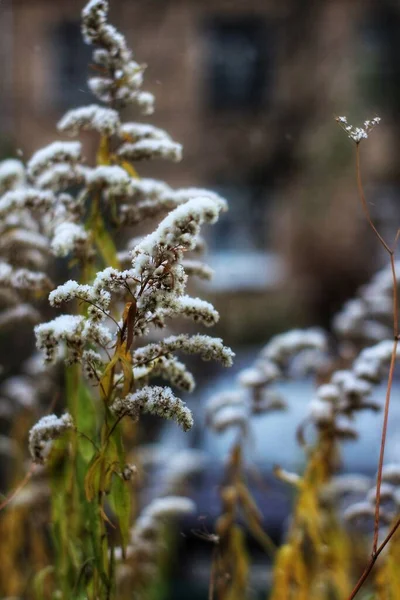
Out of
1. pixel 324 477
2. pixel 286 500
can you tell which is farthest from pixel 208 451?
pixel 324 477

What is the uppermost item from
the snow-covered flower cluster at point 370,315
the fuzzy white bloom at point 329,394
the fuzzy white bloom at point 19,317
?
the snow-covered flower cluster at point 370,315

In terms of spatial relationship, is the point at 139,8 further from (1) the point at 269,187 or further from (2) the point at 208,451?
(2) the point at 208,451

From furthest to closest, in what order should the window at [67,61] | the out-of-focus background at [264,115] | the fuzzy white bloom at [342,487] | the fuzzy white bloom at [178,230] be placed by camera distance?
the window at [67,61]
the out-of-focus background at [264,115]
the fuzzy white bloom at [342,487]
the fuzzy white bloom at [178,230]

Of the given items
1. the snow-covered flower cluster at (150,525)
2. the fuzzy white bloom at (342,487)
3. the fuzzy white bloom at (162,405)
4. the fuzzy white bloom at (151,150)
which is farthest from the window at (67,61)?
the fuzzy white bloom at (162,405)

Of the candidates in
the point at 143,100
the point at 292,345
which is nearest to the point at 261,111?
the point at 292,345

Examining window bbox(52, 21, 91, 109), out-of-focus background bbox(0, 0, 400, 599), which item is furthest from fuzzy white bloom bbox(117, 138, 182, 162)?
window bbox(52, 21, 91, 109)

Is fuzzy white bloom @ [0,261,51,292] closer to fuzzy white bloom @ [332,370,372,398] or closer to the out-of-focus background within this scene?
fuzzy white bloom @ [332,370,372,398]

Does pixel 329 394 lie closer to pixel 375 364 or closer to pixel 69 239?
pixel 375 364

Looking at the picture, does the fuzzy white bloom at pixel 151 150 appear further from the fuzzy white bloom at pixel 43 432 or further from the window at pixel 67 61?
the window at pixel 67 61
